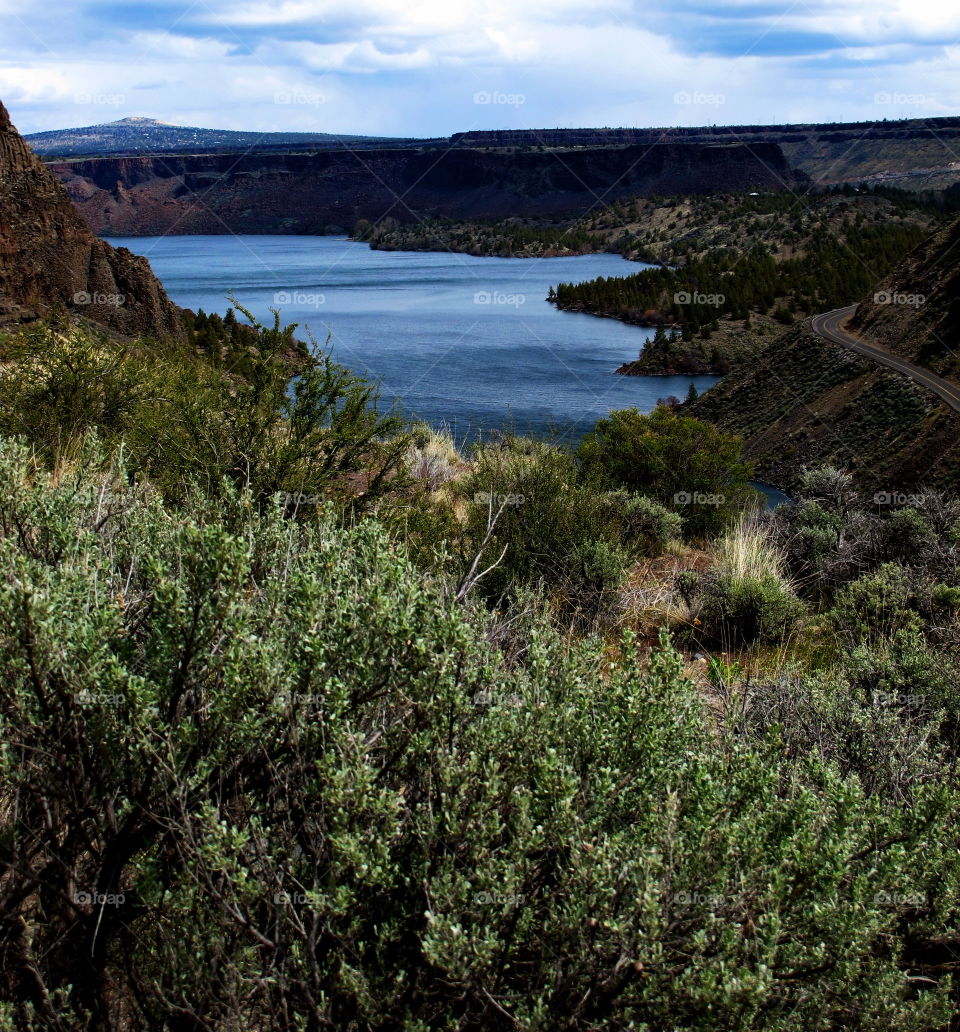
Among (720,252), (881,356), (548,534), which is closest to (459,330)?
(881,356)

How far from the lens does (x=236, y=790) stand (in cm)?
254

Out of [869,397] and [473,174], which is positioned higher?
[473,174]

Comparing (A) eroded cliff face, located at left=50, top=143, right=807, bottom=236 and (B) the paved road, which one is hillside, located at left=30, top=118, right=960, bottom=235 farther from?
(B) the paved road

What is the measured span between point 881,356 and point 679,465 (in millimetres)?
14334

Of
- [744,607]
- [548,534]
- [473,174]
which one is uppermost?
[473,174]

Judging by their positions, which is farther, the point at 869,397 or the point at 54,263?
the point at 54,263

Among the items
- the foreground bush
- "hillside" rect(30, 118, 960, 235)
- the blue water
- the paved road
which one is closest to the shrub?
the blue water

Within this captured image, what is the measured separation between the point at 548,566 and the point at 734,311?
37.0m

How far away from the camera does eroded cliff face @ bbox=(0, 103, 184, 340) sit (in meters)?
20.8

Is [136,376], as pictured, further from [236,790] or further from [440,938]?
[440,938]

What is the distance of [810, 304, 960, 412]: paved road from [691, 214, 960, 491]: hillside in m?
0.22

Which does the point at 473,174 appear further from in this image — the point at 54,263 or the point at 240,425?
the point at 240,425

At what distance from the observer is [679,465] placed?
1196cm

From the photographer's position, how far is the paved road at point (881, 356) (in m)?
19.1
